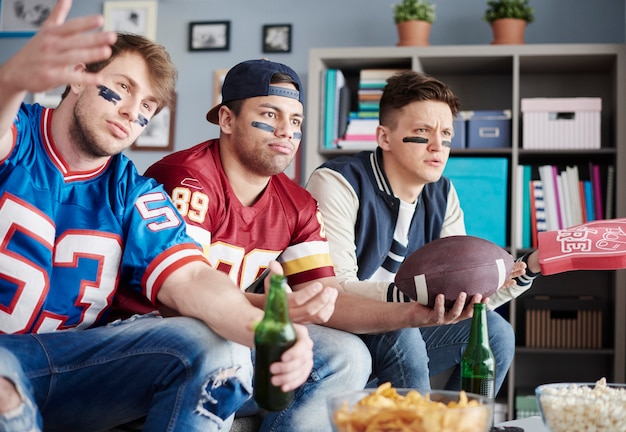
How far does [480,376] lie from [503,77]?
225 cm

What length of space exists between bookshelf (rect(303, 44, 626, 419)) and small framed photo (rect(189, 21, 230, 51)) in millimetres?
629

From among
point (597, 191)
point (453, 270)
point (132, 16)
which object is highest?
point (132, 16)

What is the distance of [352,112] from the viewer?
3.69 m

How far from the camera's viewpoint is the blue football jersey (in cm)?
146

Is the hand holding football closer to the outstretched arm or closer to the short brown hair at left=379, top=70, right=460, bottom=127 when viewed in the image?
the short brown hair at left=379, top=70, right=460, bottom=127

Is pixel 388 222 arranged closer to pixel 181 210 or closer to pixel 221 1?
pixel 181 210

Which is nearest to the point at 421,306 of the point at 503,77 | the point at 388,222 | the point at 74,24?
the point at 388,222

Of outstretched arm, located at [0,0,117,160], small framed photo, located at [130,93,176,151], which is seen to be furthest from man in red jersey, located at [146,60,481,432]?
small framed photo, located at [130,93,176,151]

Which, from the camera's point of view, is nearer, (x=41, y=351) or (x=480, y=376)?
(x=41, y=351)

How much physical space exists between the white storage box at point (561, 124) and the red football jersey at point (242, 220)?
5.73 feet

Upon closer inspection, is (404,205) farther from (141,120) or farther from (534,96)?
(534,96)

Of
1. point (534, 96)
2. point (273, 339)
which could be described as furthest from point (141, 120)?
point (534, 96)

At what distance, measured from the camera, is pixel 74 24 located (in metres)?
1.15

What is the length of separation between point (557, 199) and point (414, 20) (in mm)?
1059
